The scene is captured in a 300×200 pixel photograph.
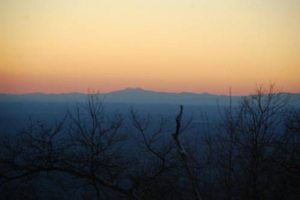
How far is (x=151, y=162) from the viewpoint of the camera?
9.24 metres

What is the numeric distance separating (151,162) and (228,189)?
2469 mm

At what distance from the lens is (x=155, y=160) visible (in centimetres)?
920

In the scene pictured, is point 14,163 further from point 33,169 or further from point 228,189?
point 228,189

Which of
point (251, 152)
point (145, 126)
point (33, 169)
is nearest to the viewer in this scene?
point (33, 169)

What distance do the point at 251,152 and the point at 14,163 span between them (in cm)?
523

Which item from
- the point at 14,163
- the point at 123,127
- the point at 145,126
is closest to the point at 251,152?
the point at 145,126

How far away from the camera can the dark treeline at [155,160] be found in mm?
A: 7754

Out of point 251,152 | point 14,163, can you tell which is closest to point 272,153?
point 251,152

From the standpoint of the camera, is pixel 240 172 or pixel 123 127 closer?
pixel 240 172

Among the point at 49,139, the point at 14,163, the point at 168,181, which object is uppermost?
the point at 49,139

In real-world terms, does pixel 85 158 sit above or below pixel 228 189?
above

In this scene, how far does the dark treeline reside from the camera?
25.4 ft

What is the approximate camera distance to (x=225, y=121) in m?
8.63

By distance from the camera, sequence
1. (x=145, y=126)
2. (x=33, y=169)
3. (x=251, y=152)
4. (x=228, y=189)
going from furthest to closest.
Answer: (x=145, y=126) < (x=251, y=152) < (x=33, y=169) < (x=228, y=189)
